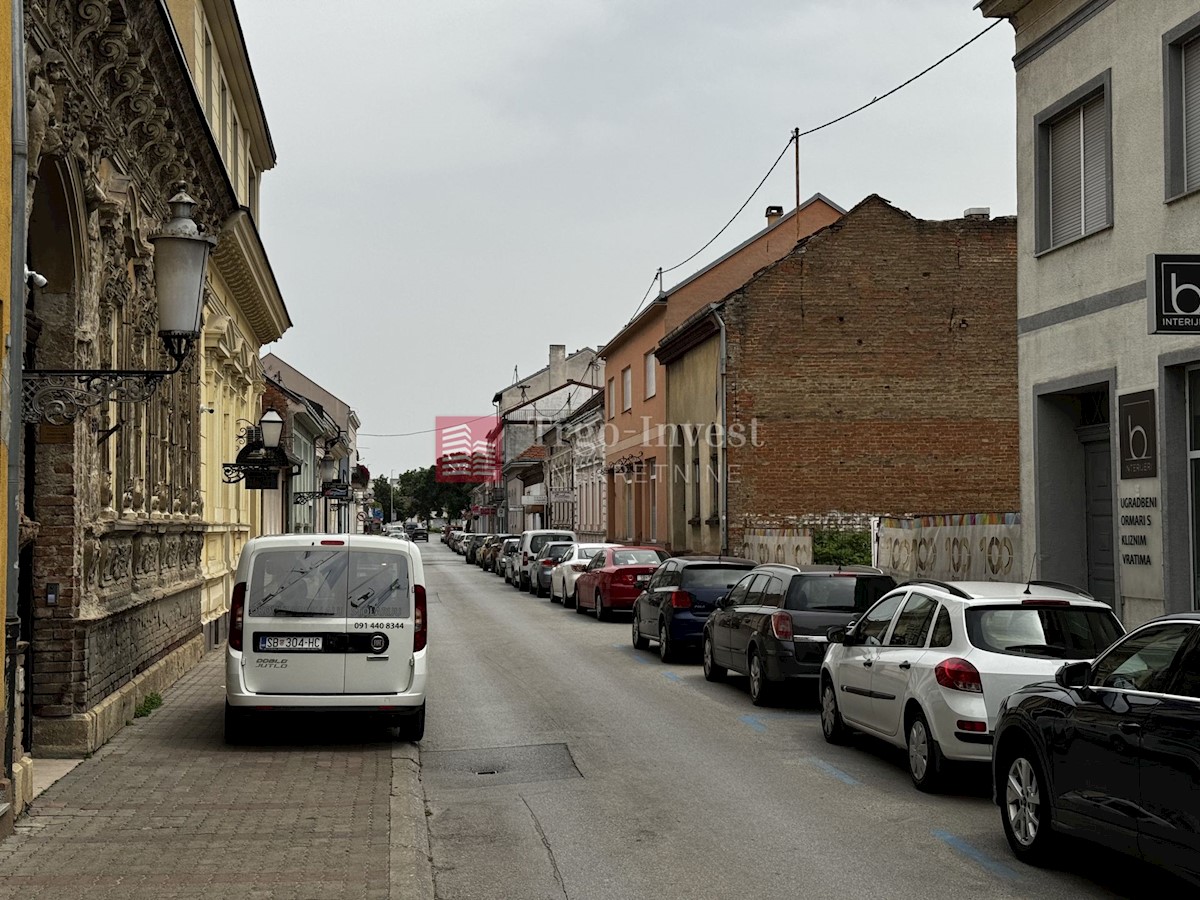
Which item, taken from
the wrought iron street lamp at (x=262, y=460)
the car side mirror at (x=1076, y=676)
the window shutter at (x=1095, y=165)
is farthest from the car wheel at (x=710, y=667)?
the car side mirror at (x=1076, y=676)

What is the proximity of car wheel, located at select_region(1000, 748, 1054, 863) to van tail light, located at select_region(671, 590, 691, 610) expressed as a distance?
11096mm

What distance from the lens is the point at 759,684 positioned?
14523 mm

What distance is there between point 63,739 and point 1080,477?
1103 centimetres

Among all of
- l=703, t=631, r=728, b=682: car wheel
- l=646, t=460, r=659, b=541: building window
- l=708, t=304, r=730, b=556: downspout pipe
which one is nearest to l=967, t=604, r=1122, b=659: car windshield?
l=703, t=631, r=728, b=682: car wheel

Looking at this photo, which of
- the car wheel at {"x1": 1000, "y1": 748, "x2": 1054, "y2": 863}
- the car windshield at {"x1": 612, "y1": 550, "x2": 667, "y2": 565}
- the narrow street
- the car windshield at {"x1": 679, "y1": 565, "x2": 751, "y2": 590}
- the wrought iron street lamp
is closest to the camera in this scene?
the narrow street

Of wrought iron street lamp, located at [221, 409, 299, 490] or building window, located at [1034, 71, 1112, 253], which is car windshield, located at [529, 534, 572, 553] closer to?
wrought iron street lamp, located at [221, 409, 299, 490]

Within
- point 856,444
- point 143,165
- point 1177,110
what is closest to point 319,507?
point 856,444

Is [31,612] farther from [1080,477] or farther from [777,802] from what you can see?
[1080,477]

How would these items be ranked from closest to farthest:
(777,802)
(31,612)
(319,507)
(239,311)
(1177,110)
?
(777,802), (31,612), (1177,110), (239,311), (319,507)

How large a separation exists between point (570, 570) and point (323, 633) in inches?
831

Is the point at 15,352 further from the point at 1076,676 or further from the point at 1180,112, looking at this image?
the point at 1180,112

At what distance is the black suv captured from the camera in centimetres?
1408

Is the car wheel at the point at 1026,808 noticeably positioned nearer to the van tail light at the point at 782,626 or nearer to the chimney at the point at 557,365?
the van tail light at the point at 782,626

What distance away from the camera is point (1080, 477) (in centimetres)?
1595
